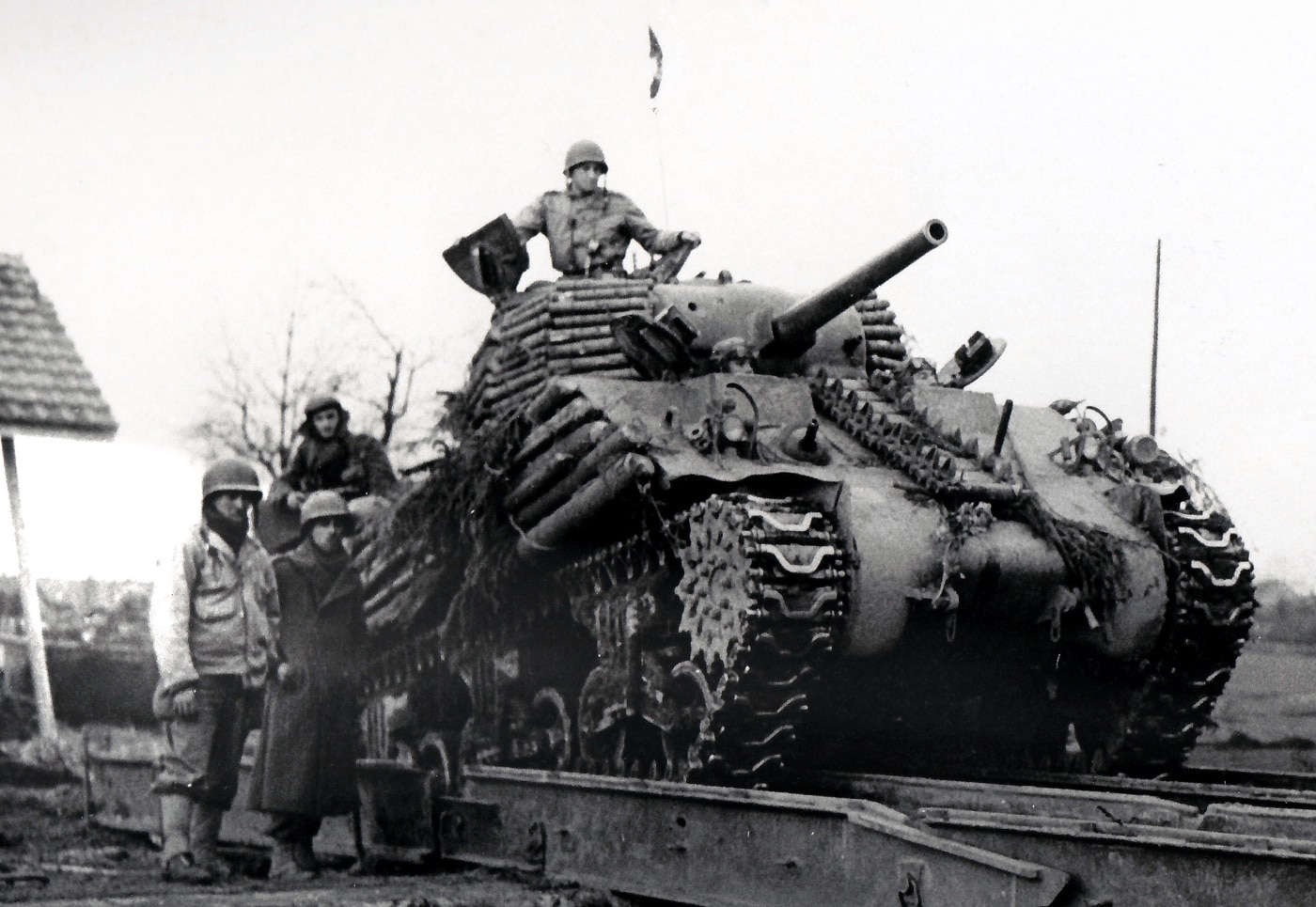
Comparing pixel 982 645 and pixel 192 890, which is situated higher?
pixel 982 645

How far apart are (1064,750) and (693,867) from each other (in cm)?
394

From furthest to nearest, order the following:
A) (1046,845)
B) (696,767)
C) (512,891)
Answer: (696,767)
(512,891)
(1046,845)

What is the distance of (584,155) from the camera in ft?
46.5

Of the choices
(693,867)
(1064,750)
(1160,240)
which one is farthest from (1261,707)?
(693,867)

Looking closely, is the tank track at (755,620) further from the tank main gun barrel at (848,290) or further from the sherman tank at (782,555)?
the tank main gun barrel at (848,290)

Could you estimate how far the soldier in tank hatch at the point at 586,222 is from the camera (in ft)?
A: 46.0

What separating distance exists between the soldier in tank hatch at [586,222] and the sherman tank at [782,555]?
2.30 feet

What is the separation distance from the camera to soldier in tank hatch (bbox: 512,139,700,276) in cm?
1402

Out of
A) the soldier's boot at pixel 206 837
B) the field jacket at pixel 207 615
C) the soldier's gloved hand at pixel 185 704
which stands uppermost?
the field jacket at pixel 207 615

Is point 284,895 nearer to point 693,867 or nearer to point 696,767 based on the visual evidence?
point 693,867

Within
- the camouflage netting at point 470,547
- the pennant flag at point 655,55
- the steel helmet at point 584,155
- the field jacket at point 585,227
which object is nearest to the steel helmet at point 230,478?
the camouflage netting at point 470,547

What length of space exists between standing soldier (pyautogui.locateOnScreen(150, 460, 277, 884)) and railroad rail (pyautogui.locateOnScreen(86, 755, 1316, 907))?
1.49 meters

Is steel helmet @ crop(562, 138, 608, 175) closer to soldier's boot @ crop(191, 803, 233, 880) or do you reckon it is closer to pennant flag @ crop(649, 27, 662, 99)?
pennant flag @ crop(649, 27, 662, 99)

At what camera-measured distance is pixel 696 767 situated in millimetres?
10422
